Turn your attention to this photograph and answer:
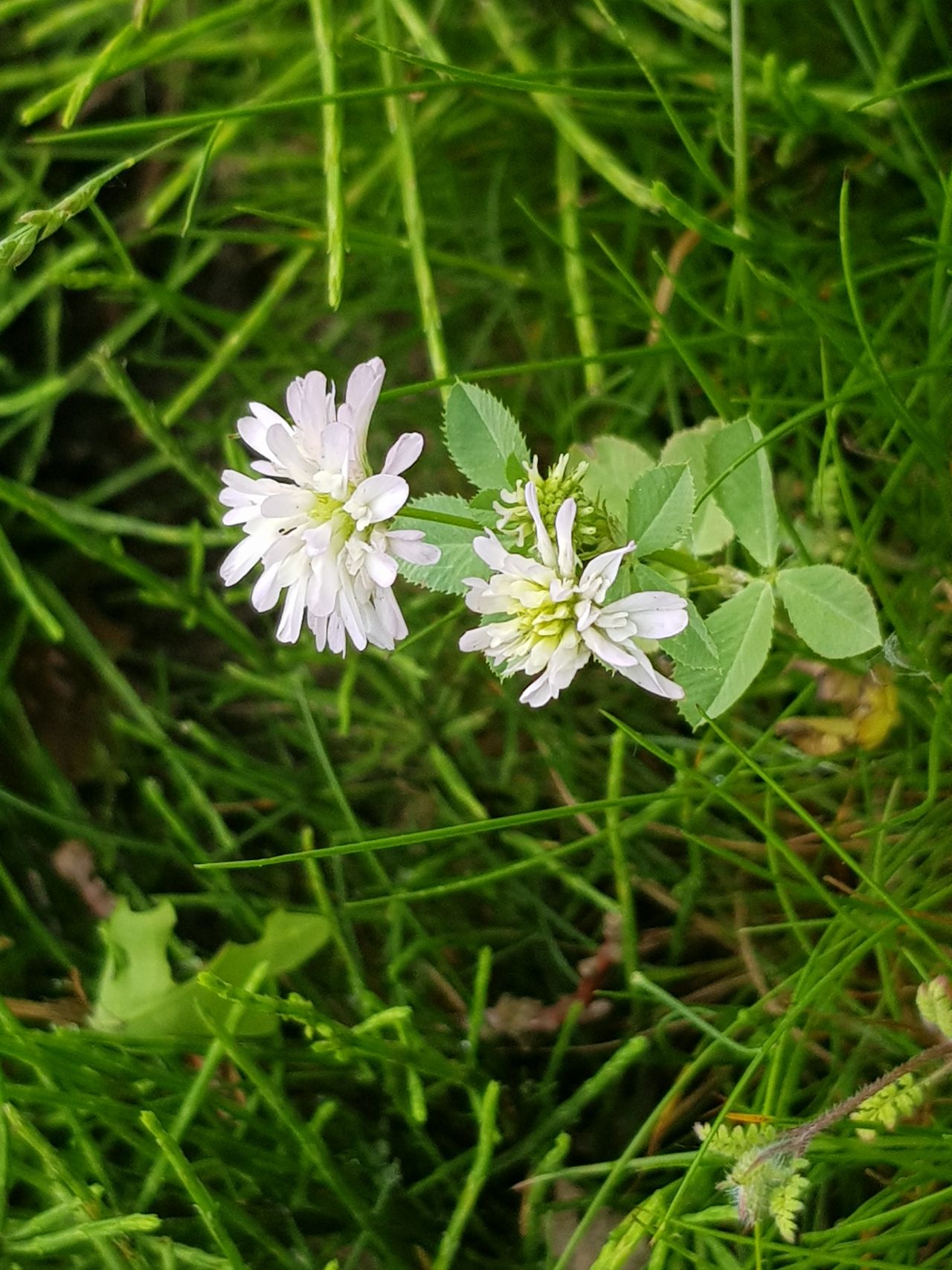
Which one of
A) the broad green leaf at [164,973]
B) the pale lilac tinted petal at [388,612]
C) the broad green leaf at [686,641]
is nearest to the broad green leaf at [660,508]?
the broad green leaf at [686,641]

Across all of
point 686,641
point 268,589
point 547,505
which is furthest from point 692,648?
point 268,589

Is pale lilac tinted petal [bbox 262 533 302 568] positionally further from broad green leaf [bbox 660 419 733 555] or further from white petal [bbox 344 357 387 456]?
broad green leaf [bbox 660 419 733 555]

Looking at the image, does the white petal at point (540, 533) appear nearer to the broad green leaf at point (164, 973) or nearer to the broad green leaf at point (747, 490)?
the broad green leaf at point (747, 490)

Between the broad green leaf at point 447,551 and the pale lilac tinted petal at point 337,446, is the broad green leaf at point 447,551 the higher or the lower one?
the lower one

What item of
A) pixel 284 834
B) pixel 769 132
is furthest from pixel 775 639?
pixel 284 834

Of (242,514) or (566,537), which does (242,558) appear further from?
(566,537)

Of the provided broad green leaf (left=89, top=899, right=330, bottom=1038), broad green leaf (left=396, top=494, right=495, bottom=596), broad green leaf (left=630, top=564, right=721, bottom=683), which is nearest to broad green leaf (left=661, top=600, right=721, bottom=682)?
broad green leaf (left=630, top=564, right=721, bottom=683)
